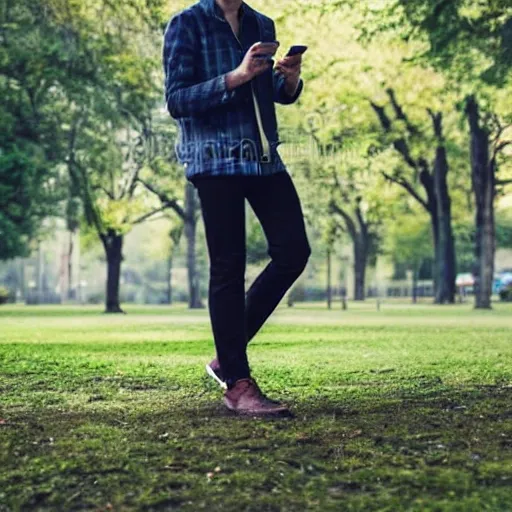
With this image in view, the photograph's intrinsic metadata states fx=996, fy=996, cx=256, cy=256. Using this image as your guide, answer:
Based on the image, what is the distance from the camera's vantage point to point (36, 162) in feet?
102

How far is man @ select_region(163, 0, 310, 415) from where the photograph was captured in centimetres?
470

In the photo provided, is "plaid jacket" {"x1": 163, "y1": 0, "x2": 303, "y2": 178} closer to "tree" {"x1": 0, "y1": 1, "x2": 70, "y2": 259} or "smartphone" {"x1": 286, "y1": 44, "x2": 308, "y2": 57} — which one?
"smartphone" {"x1": 286, "y1": 44, "x2": 308, "y2": 57}

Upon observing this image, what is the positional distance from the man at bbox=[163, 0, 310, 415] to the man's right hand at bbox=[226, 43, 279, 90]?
0.03 metres

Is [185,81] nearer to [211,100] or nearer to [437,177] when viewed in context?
[211,100]

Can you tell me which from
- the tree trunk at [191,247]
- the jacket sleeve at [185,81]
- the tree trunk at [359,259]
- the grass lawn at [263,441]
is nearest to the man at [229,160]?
the jacket sleeve at [185,81]

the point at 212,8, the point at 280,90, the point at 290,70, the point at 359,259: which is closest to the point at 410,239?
the point at 359,259

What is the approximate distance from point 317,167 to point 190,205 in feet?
17.3

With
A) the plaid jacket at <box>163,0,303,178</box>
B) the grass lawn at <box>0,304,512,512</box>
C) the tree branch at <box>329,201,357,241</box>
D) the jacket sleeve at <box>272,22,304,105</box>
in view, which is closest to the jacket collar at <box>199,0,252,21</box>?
the plaid jacket at <box>163,0,303,178</box>

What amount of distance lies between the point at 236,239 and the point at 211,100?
0.67m

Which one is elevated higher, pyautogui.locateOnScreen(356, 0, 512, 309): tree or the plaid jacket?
pyautogui.locateOnScreen(356, 0, 512, 309): tree

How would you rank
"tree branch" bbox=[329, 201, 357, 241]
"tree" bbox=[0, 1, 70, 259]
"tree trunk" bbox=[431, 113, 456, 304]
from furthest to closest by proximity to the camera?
1. "tree branch" bbox=[329, 201, 357, 241]
2. "tree trunk" bbox=[431, 113, 456, 304]
3. "tree" bbox=[0, 1, 70, 259]

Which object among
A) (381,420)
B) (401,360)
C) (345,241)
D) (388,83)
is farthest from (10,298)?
(381,420)

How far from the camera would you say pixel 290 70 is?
16.1ft

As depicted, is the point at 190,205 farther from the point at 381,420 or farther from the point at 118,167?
the point at 381,420
